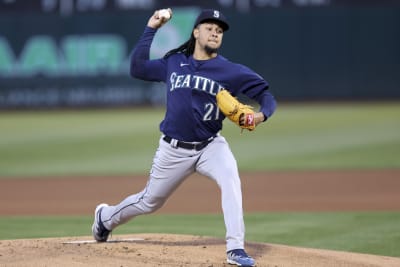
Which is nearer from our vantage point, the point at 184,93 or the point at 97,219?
the point at 184,93

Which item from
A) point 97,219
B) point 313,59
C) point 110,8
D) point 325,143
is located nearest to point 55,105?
point 110,8

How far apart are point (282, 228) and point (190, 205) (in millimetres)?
1946

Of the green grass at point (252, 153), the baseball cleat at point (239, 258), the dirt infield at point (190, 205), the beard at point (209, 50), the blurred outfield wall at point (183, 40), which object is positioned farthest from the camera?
the blurred outfield wall at point (183, 40)

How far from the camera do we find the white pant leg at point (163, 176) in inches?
239

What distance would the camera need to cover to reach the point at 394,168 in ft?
41.9

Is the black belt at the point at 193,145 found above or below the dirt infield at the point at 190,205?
above

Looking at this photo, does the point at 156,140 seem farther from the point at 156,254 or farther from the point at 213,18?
the point at 213,18

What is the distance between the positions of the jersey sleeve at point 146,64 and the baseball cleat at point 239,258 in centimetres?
139

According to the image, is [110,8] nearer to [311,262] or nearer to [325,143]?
[325,143]

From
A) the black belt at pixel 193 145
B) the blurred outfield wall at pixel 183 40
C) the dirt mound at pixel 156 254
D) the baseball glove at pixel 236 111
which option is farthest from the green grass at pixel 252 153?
the baseball glove at pixel 236 111

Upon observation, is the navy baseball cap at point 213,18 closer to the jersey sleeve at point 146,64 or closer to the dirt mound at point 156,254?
the jersey sleeve at point 146,64

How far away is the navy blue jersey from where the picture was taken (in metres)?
5.95

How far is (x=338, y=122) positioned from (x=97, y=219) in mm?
12638

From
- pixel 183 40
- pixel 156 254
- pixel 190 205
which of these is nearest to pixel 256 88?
pixel 156 254
